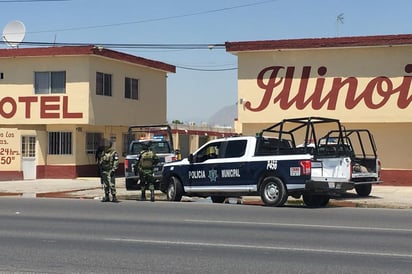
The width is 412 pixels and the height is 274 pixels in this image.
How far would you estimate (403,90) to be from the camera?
82.0 ft

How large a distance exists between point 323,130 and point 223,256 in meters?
16.9

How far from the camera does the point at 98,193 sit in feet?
77.4

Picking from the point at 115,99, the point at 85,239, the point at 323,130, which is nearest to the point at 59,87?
the point at 115,99

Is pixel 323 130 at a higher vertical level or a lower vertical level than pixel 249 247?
higher

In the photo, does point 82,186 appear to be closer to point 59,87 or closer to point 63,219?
point 59,87

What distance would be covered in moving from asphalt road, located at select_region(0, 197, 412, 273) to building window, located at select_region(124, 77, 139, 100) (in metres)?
17.6

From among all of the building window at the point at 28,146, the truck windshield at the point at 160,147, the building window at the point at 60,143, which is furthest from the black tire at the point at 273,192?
the building window at the point at 28,146

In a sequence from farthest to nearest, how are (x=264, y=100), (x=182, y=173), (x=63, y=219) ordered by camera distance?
(x=264, y=100)
(x=182, y=173)
(x=63, y=219)

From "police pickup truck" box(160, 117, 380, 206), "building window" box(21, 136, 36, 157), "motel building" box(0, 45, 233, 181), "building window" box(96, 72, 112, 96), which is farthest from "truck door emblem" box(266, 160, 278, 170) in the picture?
"building window" box(21, 136, 36, 157)

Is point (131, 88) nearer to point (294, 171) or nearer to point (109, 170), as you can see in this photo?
point (109, 170)

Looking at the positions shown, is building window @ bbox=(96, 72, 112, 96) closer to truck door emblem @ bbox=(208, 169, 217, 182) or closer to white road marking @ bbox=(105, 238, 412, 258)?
truck door emblem @ bbox=(208, 169, 217, 182)

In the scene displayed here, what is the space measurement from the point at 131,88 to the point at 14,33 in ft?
21.0

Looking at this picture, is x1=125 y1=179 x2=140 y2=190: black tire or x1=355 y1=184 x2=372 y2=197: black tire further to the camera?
x1=125 y1=179 x2=140 y2=190: black tire

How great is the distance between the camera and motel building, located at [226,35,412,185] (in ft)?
82.3
